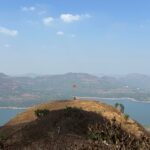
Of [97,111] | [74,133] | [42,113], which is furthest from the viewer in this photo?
[97,111]

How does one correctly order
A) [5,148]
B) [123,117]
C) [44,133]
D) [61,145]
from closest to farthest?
[61,145]
[5,148]
[44,133]
[123,117]

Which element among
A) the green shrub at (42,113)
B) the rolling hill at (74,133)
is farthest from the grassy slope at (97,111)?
Answer: the green shrub at (42,113)

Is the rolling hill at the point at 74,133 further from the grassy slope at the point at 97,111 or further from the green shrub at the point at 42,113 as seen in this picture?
the green shrub at the point at 42,113

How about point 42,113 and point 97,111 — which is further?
point 97,111

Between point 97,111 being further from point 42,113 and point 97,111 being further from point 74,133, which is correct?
point 74,133

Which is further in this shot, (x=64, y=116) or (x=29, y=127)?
(x=64, y=116)

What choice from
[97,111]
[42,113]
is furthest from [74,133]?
[97,111]

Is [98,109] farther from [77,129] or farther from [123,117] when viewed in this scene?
[77,129]

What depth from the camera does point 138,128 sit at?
54.2 m

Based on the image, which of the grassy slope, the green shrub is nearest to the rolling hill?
the grassy slope

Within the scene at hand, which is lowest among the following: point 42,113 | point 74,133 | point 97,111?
point 74,133

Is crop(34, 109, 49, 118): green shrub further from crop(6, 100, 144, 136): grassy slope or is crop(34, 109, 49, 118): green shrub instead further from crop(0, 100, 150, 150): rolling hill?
crop(6, 100, 144, 136): grassy slope

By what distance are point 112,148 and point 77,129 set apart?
22291 mm

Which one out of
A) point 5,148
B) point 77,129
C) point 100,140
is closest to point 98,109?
point 77,129
